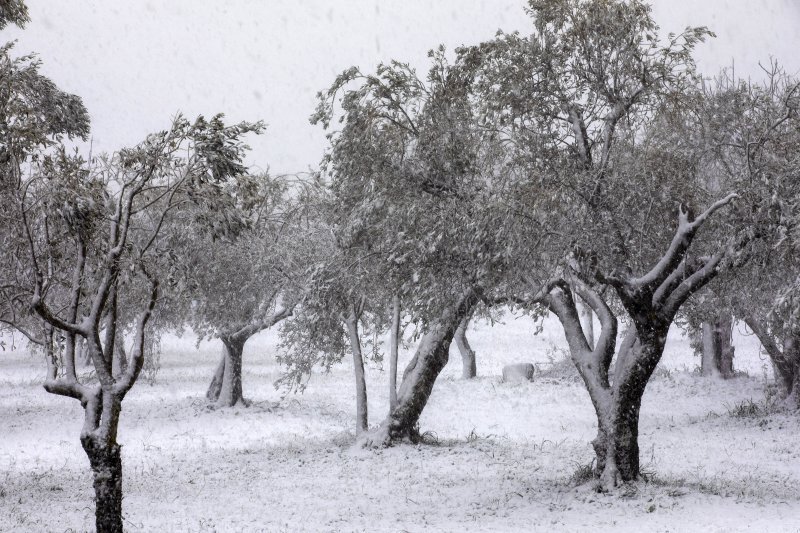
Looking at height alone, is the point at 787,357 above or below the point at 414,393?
above

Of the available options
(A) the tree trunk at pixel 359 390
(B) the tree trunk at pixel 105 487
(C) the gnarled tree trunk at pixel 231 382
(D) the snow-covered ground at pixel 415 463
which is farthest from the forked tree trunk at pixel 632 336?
(C) the gnarled tree trunk at pixel 231 382

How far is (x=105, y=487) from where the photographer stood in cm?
1141

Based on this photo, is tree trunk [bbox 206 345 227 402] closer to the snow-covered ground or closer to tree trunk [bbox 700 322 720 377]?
the snow-covered ground

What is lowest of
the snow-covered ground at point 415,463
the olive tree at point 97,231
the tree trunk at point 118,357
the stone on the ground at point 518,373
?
the snow-covered ground at point 415,463

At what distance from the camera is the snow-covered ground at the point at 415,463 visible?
13688 mm

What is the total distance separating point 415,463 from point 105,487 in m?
9.64

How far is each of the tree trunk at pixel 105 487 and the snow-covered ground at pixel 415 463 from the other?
2186 millimetres

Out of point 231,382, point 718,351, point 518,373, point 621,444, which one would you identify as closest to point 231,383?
point 231,382

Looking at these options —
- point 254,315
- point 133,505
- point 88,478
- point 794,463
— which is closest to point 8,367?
point 254,315

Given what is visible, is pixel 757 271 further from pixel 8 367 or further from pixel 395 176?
pixel 8 367

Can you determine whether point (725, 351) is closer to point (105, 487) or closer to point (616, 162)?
point (616, 162)

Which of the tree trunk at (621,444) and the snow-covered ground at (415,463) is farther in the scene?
the tree trunk at (621,444)

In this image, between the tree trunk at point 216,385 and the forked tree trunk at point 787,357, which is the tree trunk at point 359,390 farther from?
the forked tree trunk at point 787,357

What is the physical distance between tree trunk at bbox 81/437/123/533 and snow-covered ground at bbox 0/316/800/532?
2186mm
